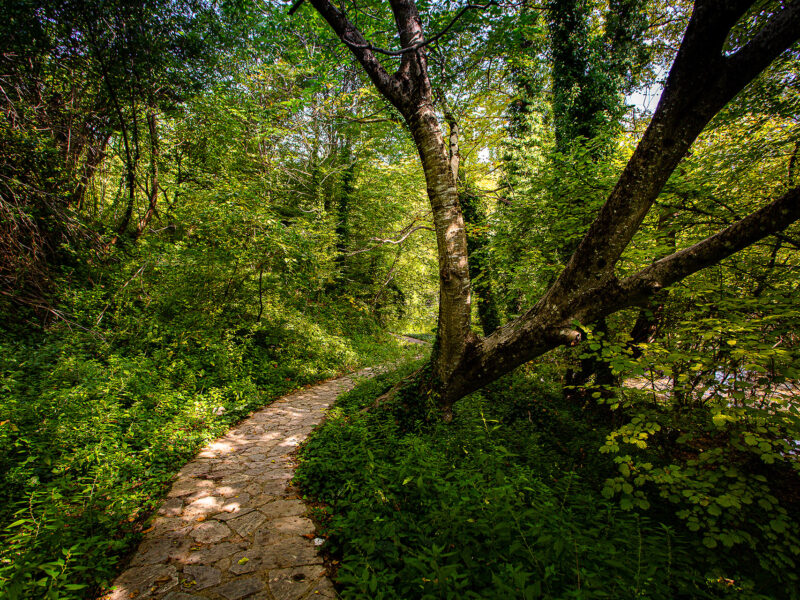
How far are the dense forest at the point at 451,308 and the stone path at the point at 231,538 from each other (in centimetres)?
19

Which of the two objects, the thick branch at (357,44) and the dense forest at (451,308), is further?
the thick branch at (357,44)

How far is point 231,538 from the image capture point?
2863 millimetres

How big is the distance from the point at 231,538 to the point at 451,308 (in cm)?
330

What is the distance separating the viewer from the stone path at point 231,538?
2.31 metres

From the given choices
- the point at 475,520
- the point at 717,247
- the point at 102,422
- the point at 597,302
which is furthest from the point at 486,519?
the point at 102,422

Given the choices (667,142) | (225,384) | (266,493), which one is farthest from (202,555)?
(667,142)

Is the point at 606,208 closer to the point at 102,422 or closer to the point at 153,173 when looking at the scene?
the point at 102,422

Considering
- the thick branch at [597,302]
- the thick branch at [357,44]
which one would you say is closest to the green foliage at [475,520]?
the thick branch at [597,302]

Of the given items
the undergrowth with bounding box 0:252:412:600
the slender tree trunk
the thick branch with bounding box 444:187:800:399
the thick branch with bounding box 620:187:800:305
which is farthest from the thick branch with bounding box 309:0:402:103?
the slender tree trunk

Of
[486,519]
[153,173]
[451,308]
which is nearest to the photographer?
[486,519]

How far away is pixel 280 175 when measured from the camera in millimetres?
12625

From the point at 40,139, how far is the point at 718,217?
10673mm

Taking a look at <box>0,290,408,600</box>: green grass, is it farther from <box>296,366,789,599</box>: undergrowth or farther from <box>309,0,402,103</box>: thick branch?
<box>309,0,402,103</box>: thick branch

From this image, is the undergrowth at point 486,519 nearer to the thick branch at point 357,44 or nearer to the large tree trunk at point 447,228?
the large tree trunk at point 447,228
